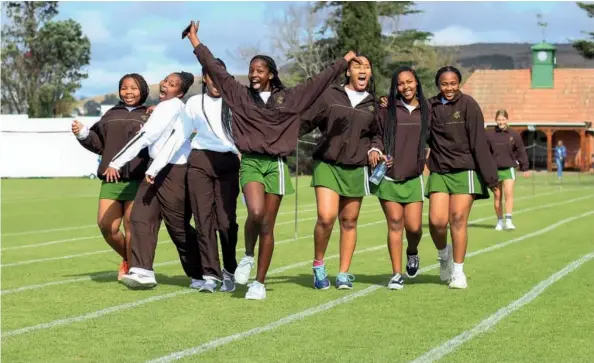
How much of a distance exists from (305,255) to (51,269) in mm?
3488

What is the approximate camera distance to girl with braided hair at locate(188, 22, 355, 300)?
10883mm

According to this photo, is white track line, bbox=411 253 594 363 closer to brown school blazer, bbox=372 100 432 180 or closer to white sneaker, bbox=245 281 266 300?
brown school blazer, bbox=372 100 432 180

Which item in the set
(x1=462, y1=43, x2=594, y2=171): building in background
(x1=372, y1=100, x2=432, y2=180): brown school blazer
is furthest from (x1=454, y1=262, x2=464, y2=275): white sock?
(x1=462, y1=43, x2=594, y2=171): building in background

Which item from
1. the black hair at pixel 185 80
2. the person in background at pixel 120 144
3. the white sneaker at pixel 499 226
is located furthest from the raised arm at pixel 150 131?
the white sneaker at pixel 499 226

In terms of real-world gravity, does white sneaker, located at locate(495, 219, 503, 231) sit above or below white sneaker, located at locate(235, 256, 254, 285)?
below

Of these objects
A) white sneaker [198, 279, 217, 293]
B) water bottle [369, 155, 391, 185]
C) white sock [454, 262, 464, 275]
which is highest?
water bottle [369, 155, 391, 185]

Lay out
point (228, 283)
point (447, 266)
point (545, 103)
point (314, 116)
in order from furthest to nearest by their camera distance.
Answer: point (545, 103) < point (447, 266) < point (228, 283) < point (314, 116)

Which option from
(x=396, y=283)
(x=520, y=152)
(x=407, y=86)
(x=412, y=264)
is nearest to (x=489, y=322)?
(x=396, y=283)

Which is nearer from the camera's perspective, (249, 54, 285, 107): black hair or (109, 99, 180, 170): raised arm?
(249, 54, 285, 107): black hair

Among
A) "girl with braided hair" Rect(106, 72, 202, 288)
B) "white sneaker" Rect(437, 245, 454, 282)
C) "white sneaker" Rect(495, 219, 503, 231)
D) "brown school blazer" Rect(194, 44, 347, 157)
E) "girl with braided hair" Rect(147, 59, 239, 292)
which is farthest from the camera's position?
"white sneaker" Rect(495, 219, 503, 231)

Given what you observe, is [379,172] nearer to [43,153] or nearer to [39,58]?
[43,153]

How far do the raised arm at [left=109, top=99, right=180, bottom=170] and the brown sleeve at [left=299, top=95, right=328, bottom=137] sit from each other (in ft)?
4.11

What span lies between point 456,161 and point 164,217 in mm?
2878

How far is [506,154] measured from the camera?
20.7m
